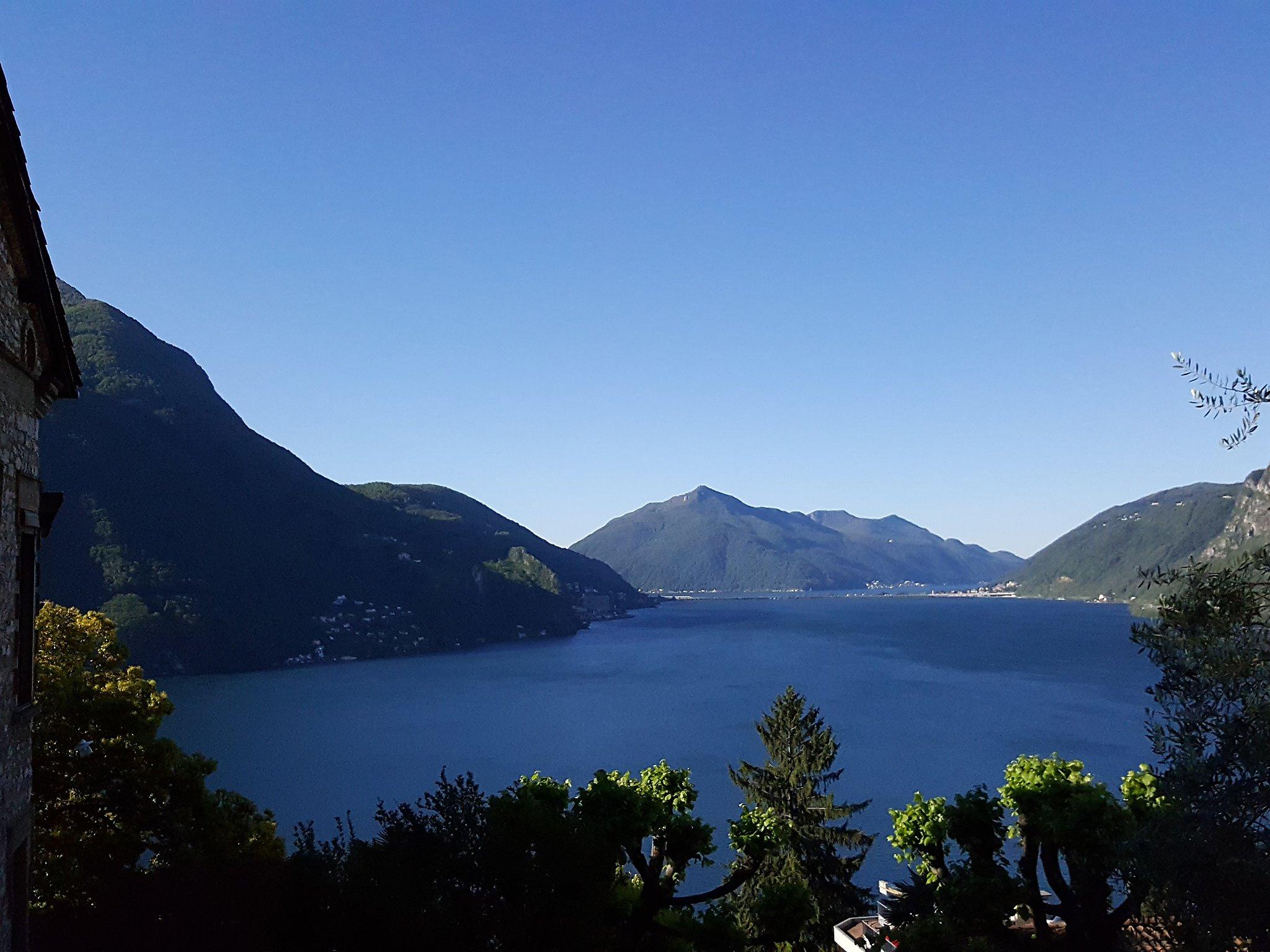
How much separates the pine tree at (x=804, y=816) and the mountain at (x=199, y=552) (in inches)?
4274

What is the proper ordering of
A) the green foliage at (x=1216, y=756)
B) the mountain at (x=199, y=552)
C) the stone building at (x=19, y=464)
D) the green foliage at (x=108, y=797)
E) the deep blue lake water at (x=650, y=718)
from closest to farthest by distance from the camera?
the stone building at (x=19, y=464) → the green foliage at (x=1216, y=756) → the green foliage at (x=108, y=797) → the deep blue lake water at (x=650, y=718) → the mountain at (x=199, y=552)

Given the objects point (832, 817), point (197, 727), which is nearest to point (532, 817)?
point (832, 817)

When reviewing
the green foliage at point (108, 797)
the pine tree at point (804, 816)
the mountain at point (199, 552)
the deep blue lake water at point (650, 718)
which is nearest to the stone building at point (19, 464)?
the green foliage at point (108, 797)

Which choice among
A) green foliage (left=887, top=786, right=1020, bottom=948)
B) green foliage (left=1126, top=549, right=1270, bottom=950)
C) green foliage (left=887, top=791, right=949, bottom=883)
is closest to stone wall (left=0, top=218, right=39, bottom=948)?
green foliage (left=1126, top=549, right=1270, bottom=950)

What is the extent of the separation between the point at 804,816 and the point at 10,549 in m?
27.8

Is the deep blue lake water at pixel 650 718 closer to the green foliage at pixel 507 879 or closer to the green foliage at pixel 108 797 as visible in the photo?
the green foliage at pixel 507 879

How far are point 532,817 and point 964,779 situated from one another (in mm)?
58681

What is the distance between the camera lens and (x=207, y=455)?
181750 mm

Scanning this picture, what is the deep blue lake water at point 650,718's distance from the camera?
222 ft

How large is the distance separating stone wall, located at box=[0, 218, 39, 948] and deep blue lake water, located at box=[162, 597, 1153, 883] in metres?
44.9

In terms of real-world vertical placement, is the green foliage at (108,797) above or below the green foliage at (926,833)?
above

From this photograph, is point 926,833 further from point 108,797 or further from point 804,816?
point 108,797

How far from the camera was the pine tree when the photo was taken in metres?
30.1

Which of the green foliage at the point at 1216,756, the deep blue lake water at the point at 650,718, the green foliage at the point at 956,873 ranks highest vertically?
the green foliage at the point at 1216,756
